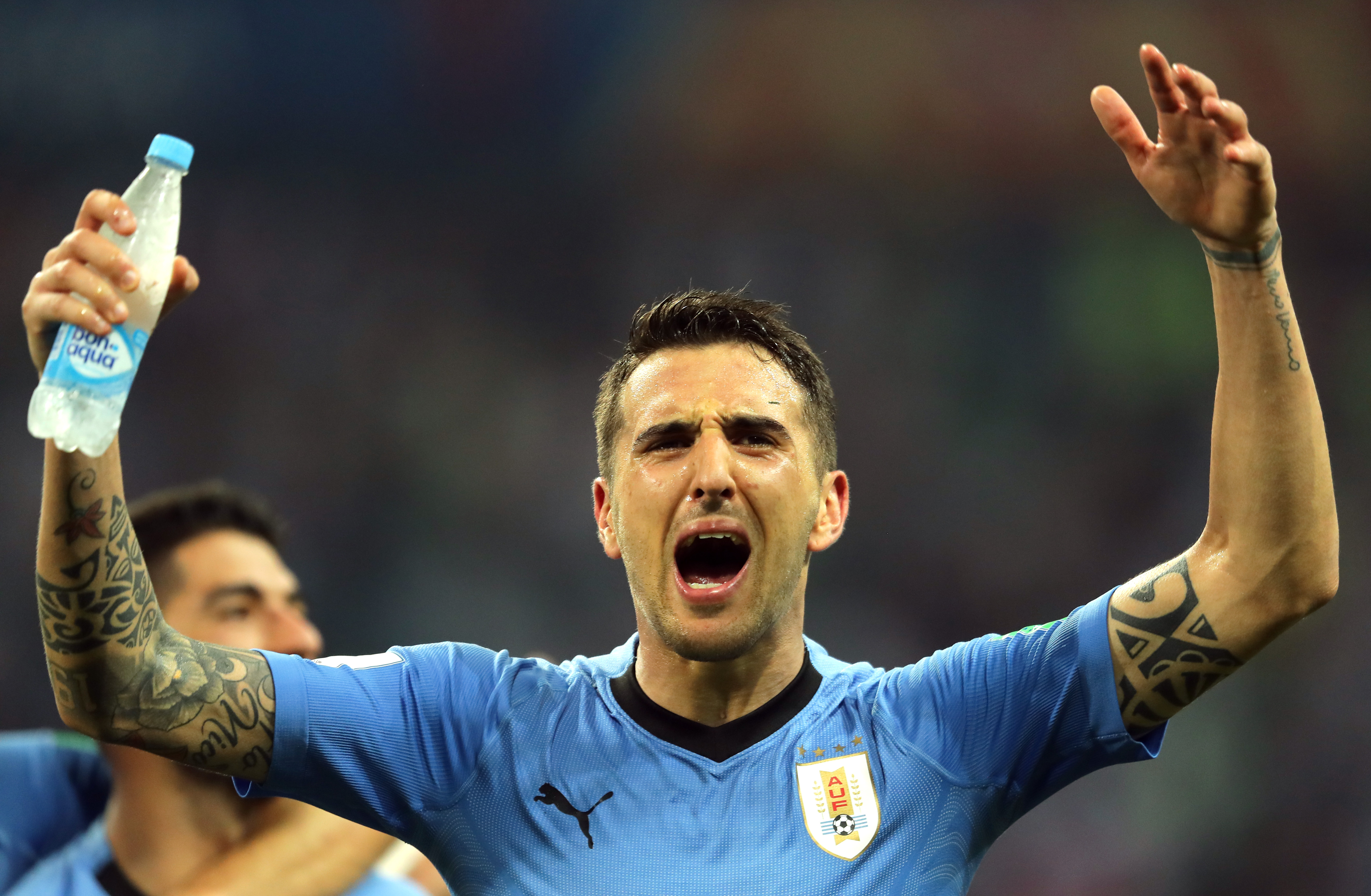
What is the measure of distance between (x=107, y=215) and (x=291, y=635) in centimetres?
242

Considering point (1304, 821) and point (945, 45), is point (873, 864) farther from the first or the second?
point (945, 45)

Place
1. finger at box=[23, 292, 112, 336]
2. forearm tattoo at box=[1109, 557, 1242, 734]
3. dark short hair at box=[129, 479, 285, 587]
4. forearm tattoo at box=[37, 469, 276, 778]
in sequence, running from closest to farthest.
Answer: finger at box=[23, 292, 112, 336] → forearm tattoo at box=[37, 469, 276, 778] → forearm tattoo at box=[1109, 557, 1242, 734] → dark short hair at box=[129, 479, 285, 587]

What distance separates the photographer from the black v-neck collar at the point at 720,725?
263 cm

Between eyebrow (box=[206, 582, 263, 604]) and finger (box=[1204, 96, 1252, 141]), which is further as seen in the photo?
eyebrow (box=[206, 582, 263, 604])

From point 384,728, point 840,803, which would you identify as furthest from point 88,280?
point 840,803

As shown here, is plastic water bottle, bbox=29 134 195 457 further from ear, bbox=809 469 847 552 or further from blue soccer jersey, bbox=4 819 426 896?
blue soccer jersey, bbox=4 819 426 896

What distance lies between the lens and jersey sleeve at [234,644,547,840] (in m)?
2.42

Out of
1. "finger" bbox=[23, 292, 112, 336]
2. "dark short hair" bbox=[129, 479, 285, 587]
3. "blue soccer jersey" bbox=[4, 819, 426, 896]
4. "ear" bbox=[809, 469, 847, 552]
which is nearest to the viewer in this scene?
"finger" bbox=[23, 292, 112, 336]

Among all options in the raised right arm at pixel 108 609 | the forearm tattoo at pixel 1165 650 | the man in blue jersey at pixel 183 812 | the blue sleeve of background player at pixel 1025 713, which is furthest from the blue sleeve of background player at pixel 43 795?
the forearm tattoo at pixel 1165 650

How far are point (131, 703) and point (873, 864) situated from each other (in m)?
1.40

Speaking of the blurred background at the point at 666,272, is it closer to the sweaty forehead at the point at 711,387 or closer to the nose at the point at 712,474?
the sweaty forehead at the point at 711,387

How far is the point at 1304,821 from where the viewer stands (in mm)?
6703

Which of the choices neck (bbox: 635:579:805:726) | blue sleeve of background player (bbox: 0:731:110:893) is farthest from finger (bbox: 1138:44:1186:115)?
blue sleeve of background player (bbox: 0:731:110:893)

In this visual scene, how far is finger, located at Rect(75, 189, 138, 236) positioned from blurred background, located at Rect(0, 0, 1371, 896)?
17.3 feet
